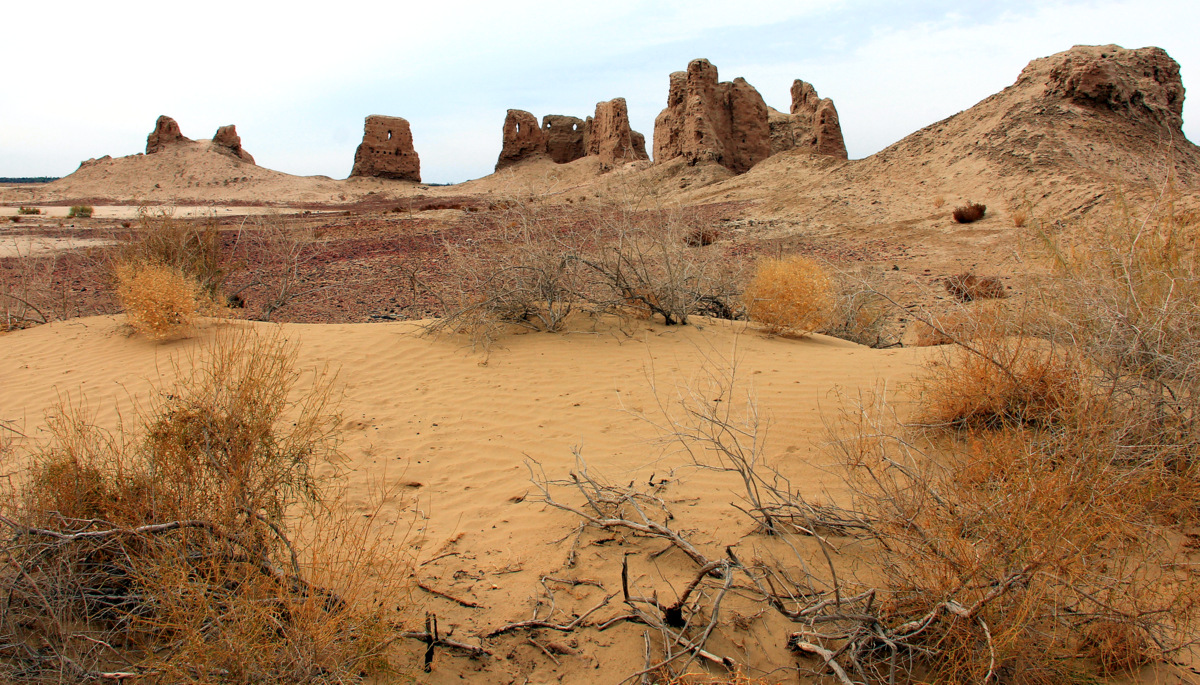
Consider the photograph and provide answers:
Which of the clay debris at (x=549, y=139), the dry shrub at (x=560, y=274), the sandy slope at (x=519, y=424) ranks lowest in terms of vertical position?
the sandy slope at (x=519, y=424)

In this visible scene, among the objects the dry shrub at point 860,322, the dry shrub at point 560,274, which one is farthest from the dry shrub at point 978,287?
the dry shrub at point 560,274

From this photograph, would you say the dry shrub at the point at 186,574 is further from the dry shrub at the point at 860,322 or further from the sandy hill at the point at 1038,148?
the sandy hill at the point at 1038,148

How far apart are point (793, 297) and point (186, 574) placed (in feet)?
20.9

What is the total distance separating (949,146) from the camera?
18.3 m

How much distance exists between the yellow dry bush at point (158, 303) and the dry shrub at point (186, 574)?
523 cm

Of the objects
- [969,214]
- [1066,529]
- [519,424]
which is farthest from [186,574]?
[969,214]

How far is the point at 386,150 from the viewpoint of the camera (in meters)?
41.1

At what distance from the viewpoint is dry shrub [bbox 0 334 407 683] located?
184 centimetres

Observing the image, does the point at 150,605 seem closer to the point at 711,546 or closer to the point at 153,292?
the point at 711,546

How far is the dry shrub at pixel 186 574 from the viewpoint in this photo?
184 cm

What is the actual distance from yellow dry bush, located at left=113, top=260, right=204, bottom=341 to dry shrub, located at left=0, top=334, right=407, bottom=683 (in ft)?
17.2

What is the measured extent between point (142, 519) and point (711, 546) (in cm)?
226

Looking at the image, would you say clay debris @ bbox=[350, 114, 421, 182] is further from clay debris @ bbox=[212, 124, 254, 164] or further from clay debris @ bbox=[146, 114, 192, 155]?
clay debris @ bbox=[146, 114, 192, 155]

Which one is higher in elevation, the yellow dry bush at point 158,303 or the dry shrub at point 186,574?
→ the yellow dry bush at point 158,303
